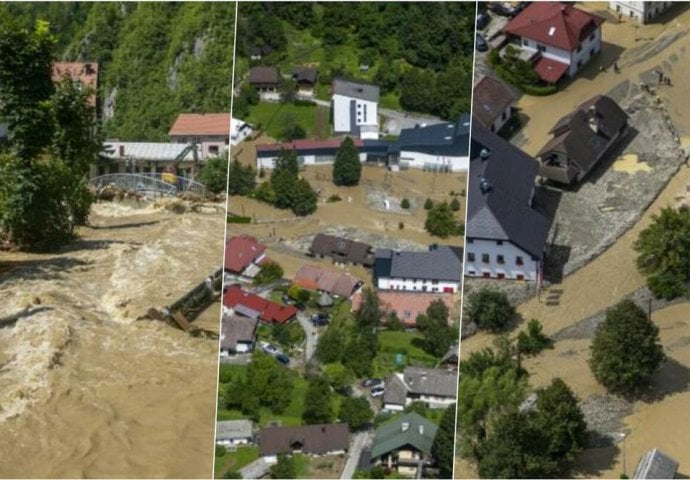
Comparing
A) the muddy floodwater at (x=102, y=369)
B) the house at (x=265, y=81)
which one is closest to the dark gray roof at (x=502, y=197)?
the house at (x=265, y=81)

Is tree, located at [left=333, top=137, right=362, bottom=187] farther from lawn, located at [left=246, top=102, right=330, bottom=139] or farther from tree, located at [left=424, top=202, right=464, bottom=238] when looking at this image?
tree, located at [left=424, top=202, right=464, bottom=238]

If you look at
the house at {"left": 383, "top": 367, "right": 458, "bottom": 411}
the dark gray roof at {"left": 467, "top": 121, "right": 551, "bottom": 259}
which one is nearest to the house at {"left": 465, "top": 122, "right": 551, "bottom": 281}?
the dark gray roof at {"left": 467, "top": 121, "right": 551, "bottom": 259}

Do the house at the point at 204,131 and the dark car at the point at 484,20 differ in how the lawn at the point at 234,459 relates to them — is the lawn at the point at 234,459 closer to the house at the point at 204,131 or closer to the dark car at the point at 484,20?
the house at the point at 204,131

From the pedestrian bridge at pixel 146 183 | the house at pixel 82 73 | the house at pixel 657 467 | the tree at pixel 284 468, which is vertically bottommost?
the house at pixel 657 467

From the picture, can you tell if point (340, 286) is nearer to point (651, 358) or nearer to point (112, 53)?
point (651, 358)

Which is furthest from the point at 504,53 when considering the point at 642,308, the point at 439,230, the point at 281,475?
the point at 281,475

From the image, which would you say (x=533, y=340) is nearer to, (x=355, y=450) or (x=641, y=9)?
(x=355, y=450)

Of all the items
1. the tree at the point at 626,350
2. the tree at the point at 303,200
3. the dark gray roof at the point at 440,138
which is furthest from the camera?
the tree at the point at 626,350

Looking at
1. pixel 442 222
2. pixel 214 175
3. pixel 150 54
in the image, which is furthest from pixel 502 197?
pixel 150 54
